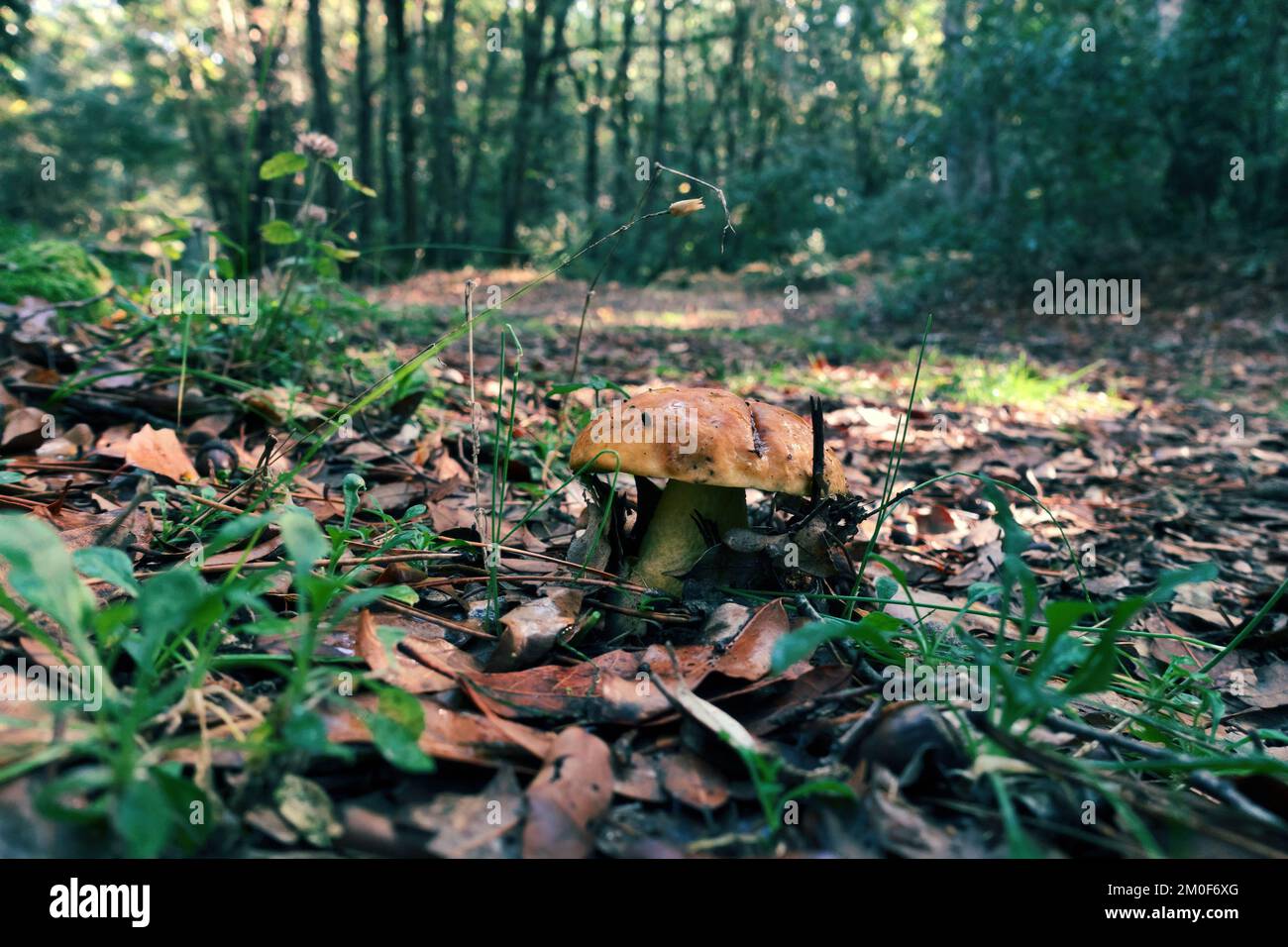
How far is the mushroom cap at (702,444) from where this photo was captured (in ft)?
4.68

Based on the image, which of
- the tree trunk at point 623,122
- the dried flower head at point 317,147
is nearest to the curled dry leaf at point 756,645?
the dried flower head at point 317,147

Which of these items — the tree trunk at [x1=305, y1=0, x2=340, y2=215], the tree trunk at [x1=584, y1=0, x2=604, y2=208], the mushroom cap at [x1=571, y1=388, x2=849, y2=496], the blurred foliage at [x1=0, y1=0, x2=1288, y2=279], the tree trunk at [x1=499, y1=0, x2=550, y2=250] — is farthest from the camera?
the tree trunk at [x1=584, y1=0, x2=604, y2=208]

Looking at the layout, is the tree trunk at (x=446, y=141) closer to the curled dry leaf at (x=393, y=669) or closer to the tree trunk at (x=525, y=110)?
the tree trunk at (x=525, y=110)

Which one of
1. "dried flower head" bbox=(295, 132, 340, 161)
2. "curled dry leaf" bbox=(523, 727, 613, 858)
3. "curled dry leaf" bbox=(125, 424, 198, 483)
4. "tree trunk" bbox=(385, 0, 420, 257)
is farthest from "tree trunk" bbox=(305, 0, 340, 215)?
"curled dry leaf" bbox=(523, 727, 613, 858)

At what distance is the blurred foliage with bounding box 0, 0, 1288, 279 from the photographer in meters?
9.16

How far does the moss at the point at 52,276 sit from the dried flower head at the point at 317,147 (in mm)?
1044

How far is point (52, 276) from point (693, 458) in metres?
3.03

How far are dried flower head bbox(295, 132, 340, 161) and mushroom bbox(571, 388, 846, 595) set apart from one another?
1554 mm

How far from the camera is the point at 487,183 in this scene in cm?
2177

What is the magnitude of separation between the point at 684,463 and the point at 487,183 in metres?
22.3

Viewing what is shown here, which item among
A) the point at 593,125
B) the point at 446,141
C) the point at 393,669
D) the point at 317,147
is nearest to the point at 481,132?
the point at 446,141

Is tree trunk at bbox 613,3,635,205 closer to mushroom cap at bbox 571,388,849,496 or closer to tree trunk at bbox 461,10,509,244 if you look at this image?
tree trunk at bbox 461,10,509,244
